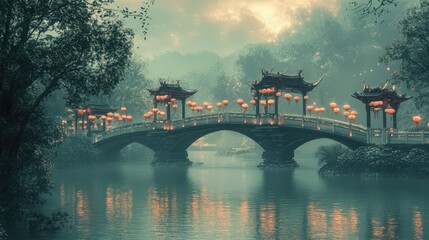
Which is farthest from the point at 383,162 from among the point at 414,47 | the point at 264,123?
the point at 264,123

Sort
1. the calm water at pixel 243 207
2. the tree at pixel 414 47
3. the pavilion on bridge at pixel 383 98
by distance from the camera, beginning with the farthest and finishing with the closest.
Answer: the pavilion on bridge at pixel 383 98 < the tree at pixel 414 47 < the calm water at pixel 243 207

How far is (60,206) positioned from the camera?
31531mm

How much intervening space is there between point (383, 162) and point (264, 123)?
13867mm

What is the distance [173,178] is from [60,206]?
1857cm

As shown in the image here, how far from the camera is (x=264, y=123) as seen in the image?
186 ft

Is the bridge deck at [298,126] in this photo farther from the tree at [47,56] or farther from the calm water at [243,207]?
the tree at [47,56]

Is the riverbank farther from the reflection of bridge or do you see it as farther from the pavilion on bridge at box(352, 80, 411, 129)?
the pavilion on bridge at box(352, 80, 411, 129)

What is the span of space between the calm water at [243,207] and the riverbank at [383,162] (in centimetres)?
172

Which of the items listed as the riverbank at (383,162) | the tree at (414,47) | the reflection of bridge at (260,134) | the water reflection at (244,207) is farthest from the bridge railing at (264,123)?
the tree at (414,47)

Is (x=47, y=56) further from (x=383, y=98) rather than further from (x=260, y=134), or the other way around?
(x=260, y=134)

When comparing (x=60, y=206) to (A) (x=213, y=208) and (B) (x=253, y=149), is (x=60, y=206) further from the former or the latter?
(B) (x=253, y=149)

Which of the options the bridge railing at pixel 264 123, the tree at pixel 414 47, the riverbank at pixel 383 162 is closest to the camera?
the riverbank at pixel 383 162

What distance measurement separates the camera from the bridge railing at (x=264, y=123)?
4992cm

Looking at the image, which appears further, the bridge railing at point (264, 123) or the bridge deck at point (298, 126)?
the bridge railing at point (264, 123)
